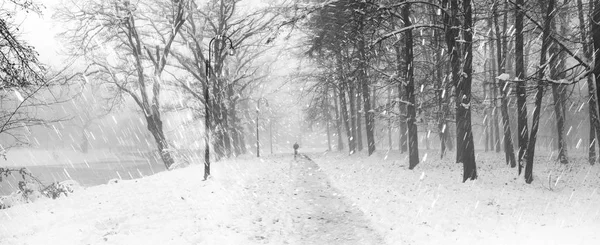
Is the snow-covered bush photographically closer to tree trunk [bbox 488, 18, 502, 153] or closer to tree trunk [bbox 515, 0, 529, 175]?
tree trunk [bbox 515, 0, 529, 175]

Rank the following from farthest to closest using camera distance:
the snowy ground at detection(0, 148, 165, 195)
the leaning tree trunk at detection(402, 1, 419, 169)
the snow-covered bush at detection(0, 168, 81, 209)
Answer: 1. the snowy ground at detection(0, 148, 165, 195)
2. the leaning tree trunk at detection(402, 1, 419, 169)
3. the snow-covered bush at detection(0, 168, 81, 209)

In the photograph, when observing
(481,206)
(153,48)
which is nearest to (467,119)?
(481,206)

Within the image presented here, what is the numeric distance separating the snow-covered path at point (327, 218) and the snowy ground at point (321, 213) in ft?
0.08

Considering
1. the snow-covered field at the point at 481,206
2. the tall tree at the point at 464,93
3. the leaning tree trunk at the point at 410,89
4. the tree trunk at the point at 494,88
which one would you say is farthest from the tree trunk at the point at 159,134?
the tree trunk at the point at 494,88

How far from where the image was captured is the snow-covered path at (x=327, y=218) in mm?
7466

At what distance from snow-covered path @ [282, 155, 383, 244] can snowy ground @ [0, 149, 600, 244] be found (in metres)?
0.02

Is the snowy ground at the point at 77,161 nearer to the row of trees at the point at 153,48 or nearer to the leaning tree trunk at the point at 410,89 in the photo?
the row of trees at the point at 153,48

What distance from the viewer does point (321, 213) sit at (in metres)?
9.58

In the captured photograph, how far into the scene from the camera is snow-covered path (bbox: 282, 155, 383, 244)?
24.5ft

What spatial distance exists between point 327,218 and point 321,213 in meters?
0.52

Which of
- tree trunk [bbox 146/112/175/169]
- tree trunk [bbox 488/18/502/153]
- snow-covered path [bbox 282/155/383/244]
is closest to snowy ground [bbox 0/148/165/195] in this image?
tree trunk [bbox 146/112/175/169]

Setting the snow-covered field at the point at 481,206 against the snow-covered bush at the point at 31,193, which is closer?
the snow-covered field at the point at 481,206

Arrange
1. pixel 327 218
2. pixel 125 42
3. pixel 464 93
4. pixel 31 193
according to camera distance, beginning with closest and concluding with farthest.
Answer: pixel 327 218, pixel 464 93, pixel 31 193, pixel 125 42

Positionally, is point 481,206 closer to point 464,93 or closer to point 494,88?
point 464,93
